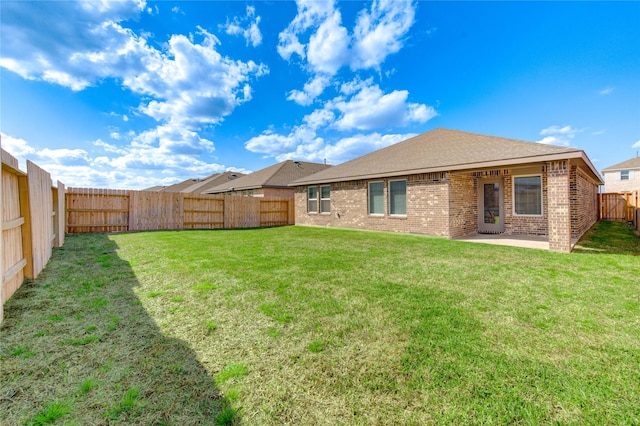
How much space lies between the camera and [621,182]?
29141mm

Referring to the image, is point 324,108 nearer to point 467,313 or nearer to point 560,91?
point 560,91

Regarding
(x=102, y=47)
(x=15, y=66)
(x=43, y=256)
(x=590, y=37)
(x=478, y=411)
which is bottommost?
(x=478, y=411)

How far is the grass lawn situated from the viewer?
1819mm

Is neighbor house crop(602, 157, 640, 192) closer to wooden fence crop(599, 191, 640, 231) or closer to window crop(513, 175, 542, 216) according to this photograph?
wooden fence crop(599, 191, 640, 231)

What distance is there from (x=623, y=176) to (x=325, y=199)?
121 feet


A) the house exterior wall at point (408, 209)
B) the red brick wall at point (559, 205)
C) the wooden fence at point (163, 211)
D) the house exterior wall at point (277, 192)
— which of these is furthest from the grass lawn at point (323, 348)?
the house exterior wall at point (277, 192)

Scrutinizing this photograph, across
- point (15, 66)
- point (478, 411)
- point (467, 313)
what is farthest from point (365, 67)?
point (478, 411)

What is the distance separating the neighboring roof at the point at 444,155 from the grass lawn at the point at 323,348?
13.9 feet

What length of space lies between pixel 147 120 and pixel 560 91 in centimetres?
2461

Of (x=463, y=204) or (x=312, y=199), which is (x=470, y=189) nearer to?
(x=463, y=204)

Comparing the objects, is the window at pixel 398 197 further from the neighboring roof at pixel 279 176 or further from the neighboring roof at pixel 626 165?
the neighboring roof at pixel 626 165

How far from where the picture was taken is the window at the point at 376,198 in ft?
40.8

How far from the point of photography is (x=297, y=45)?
14.0 metres

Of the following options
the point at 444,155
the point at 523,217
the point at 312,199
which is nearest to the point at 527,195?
the point at 523,217
